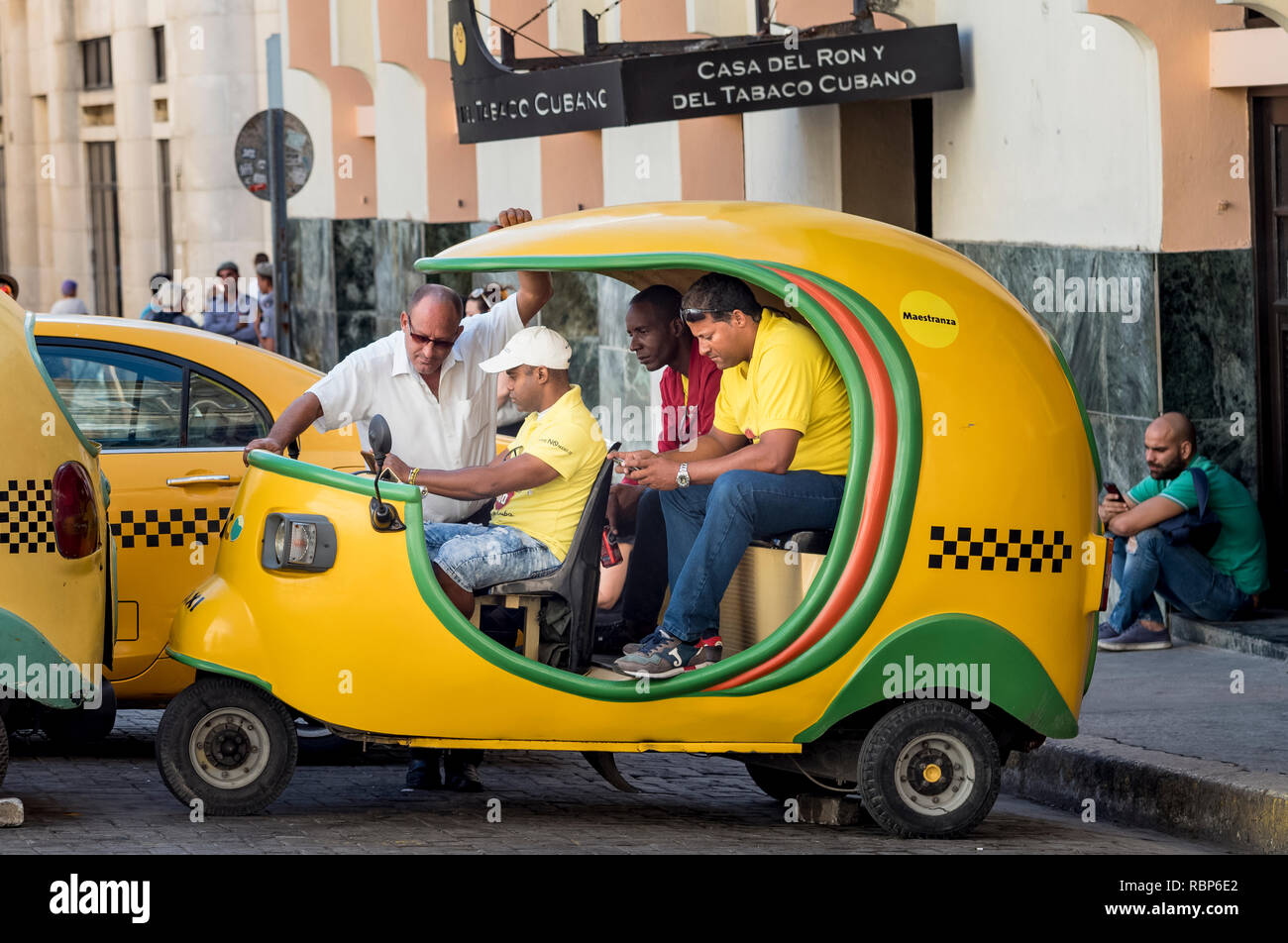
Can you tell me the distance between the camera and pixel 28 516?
6555 millimetres

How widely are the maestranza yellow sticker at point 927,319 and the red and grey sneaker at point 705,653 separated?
1.09m

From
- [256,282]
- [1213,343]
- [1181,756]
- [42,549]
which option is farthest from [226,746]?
[256,282]

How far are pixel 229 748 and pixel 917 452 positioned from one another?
2.24 m

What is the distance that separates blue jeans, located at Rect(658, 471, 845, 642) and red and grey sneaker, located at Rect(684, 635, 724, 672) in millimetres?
24

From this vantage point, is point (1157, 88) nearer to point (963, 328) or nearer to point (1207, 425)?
point (1207, 425)

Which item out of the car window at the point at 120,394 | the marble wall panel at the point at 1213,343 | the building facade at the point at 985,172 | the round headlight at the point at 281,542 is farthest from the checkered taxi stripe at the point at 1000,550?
the marble wall panel at the point at 1213,343

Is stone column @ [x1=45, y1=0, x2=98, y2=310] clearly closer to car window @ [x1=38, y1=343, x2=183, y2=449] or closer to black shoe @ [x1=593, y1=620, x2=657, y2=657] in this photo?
car window @ [x1=38, y1=343, x2=183, y2=449]

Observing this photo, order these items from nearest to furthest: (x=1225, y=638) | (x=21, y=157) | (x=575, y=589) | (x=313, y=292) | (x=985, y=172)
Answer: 1. (x=575, y=589)
2. (x=1225, y=638)
3. (x=985, y=172)
4. (x=313, y=292)
5. (x=21, y=157)

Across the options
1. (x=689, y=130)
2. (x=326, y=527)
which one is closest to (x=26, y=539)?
(x=326, y=527)

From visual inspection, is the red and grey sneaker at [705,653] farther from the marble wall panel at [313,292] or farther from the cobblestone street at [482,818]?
the marble wall panel at [313,292]

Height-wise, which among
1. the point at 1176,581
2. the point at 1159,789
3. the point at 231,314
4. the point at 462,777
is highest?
the point at 231,314

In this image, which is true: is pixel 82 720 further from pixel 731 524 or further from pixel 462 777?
pixel 731 524

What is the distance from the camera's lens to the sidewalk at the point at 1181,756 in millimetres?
7129
